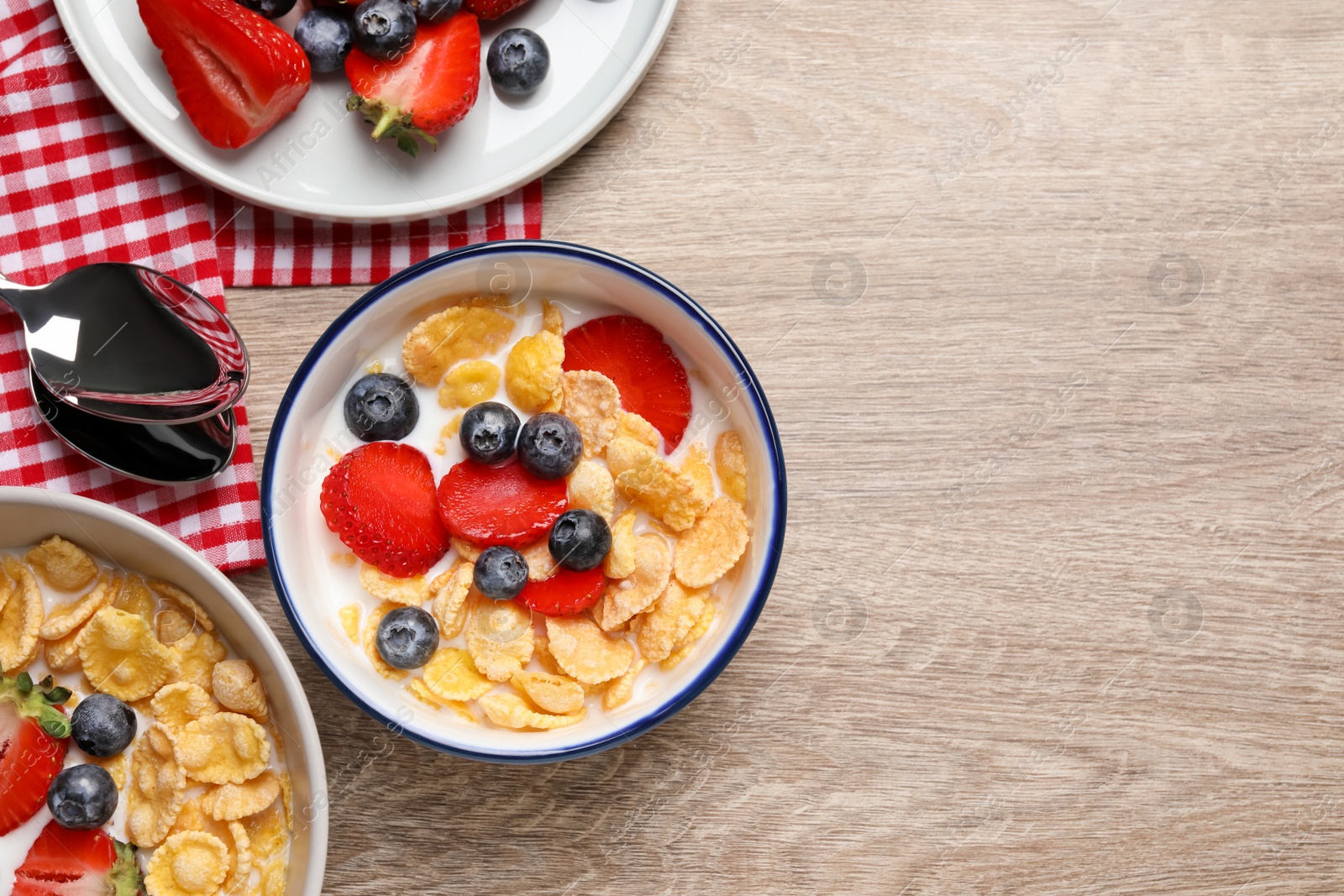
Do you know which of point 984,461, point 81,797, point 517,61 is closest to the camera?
point 81,797

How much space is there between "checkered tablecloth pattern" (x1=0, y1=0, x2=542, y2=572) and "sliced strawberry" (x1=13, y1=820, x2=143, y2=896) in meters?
0.31

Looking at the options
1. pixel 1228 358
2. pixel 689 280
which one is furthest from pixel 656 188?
pixel 1228 358

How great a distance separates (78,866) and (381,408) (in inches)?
22.6

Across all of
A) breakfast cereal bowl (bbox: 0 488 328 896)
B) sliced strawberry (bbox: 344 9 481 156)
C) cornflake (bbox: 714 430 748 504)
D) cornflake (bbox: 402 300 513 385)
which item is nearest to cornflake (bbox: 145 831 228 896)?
breakfast cereal bowl (bbox: 0 488 328 896)

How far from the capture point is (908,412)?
1195 mm

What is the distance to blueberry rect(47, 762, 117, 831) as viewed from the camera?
100 cm

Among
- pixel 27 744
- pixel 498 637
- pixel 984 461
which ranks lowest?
pixel 27 744

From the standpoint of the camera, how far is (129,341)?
3.56ft

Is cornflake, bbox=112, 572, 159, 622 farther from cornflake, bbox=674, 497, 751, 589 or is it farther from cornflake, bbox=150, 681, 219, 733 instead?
cornflake, bbox=674, 497, 751, 589

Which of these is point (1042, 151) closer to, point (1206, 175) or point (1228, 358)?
point (1206, 175)

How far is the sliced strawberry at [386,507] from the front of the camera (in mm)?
1014

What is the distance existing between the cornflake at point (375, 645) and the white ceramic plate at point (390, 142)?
1.43 feet

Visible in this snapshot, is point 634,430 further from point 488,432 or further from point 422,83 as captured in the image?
point 422,83

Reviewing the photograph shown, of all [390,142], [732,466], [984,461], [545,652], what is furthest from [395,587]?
[984,461]
